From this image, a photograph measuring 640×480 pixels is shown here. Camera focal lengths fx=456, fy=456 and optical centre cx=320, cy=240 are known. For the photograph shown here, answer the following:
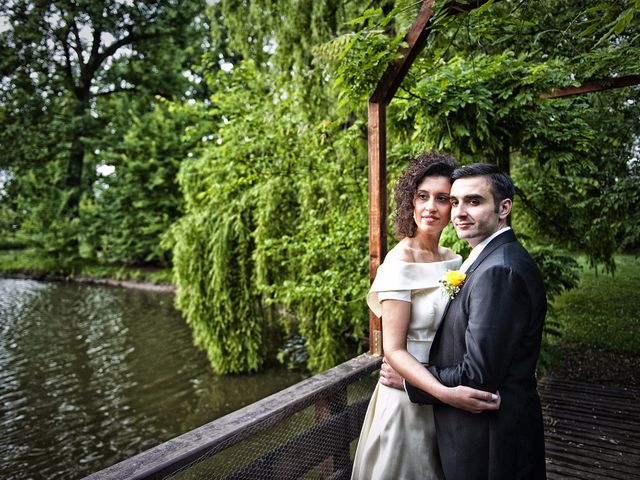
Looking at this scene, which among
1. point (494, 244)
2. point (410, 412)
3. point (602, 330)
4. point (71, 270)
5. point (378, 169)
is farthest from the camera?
point (71, 270)

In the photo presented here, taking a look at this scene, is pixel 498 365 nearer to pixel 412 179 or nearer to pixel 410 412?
pixel 410 412

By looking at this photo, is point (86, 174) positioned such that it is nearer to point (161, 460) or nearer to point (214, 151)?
point (214, 151)

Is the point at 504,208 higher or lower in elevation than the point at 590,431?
higher

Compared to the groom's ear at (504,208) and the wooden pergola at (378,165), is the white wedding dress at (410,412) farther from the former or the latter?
the wooden pergola at (378,165)

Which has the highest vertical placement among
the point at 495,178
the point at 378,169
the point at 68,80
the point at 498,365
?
the point at 68,80

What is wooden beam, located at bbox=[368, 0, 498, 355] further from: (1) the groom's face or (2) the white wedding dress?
(1) the groom's face

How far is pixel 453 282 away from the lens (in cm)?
164

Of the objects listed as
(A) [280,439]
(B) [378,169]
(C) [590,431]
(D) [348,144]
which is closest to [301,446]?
(A) [280,439]

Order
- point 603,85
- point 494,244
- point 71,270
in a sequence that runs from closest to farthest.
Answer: point 494,244
point 603,85
point 71,270

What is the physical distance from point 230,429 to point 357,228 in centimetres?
353

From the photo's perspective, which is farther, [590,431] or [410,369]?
[590,431]

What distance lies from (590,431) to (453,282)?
3157mm

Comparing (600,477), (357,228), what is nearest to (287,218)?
(357,228)

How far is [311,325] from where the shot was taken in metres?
6.93
